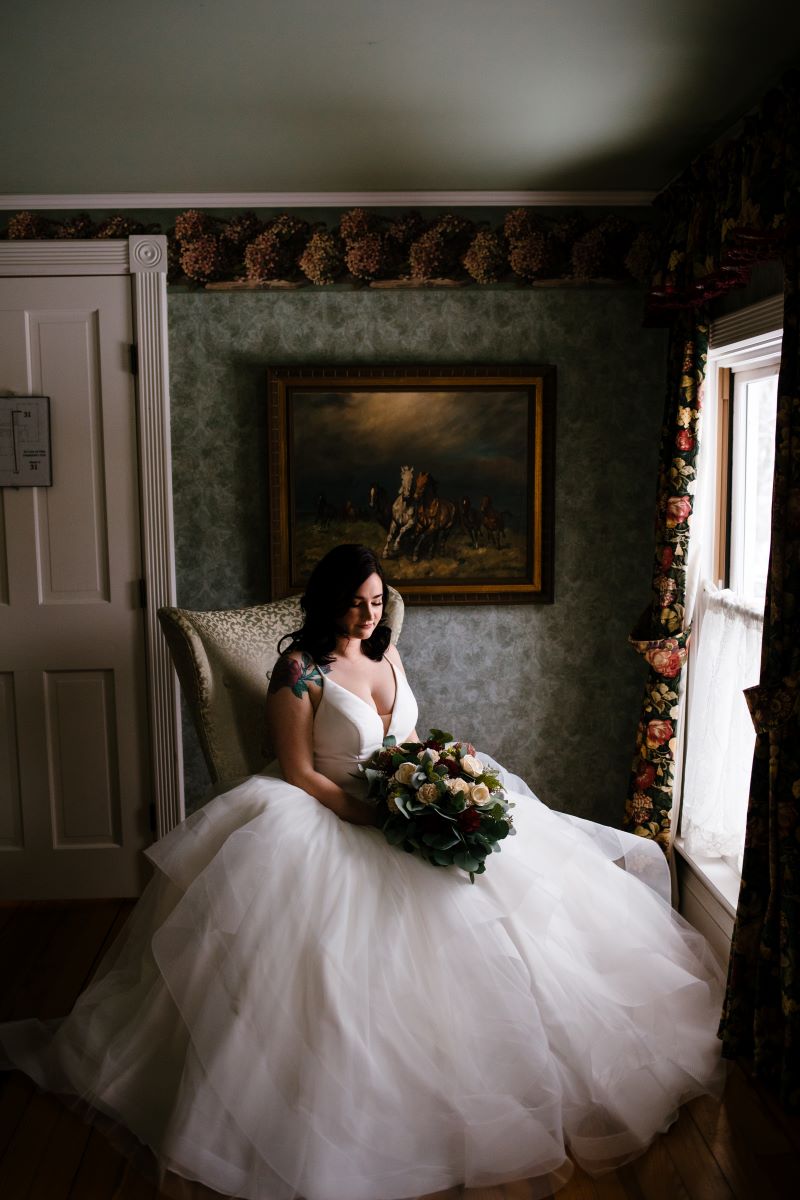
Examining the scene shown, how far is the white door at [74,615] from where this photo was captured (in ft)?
11.4

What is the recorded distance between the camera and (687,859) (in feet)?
10.8

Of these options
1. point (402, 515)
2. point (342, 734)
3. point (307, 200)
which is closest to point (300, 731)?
point (342, 734)

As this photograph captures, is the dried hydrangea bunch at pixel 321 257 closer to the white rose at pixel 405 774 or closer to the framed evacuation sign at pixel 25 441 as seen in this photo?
the framed evacuation sign at pixel 25 441

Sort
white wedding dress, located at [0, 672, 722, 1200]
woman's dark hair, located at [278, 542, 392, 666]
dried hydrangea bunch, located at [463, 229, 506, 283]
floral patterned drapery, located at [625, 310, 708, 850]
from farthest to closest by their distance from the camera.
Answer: dried hydrangea bunch, located at [463, 229, 506, 283] → floral patterned drapery, located at [625, 310, 708, 850] → woman's dark hair, located at [278, 542, 392, 666] → white wedding dress, located at [0, 672, 722, 1200]

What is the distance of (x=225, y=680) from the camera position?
3.02m

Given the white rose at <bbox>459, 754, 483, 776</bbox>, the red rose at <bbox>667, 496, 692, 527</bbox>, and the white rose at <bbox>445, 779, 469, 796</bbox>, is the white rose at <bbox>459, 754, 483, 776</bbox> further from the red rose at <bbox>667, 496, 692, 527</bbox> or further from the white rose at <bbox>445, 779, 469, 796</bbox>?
the red rose at <bbox>667, 496, 692, 527</bbox>

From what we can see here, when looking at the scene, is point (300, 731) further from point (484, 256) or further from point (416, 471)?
point (484, 256)

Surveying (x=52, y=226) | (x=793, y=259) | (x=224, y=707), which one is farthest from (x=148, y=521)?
(x=793, y=259)

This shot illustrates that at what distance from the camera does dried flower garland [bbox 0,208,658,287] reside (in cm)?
350

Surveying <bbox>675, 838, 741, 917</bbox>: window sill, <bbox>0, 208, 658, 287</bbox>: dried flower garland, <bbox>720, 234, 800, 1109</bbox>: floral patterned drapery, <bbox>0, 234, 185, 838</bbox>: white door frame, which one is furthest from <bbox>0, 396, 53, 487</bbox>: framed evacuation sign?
<bbox>675, 838, 741, 917</bbox>: window sill

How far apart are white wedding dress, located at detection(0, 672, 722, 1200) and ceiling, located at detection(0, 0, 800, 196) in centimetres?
184

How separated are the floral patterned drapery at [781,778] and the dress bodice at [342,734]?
101 centimetres

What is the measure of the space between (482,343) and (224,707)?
168 cm

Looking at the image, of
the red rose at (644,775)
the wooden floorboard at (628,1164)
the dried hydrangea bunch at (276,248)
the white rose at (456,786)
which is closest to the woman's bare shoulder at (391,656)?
the white rose at (456,786)
